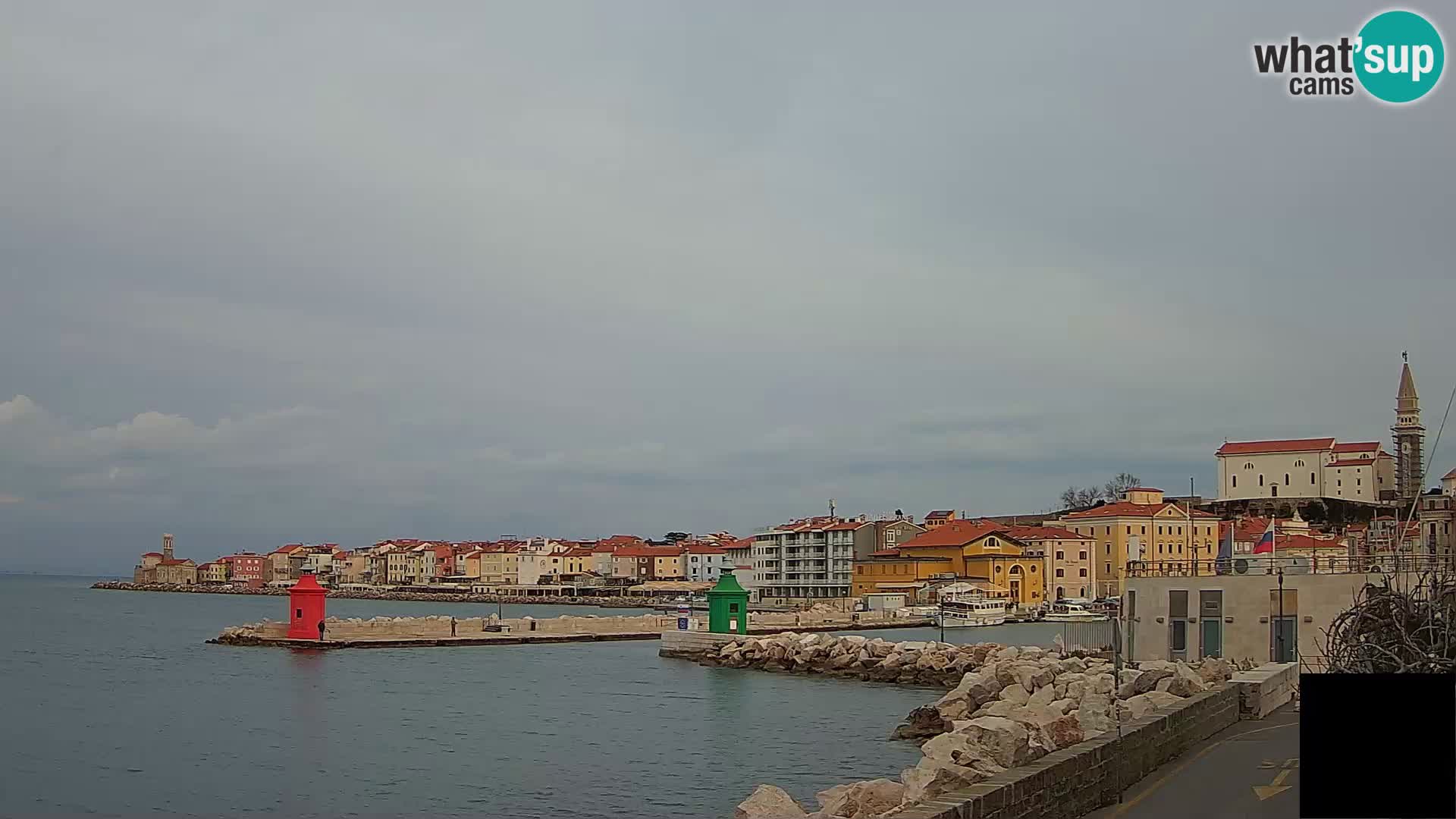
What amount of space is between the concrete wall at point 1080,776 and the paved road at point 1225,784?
0.48 feet

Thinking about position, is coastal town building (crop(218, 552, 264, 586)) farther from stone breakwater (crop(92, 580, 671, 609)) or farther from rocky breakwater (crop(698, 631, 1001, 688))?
rocky breakwater (crop(698, 631, 1001, 688))

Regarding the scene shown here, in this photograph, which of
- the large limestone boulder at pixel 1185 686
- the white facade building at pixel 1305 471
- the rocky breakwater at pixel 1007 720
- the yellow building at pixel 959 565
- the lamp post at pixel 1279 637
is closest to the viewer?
the rocky breakwater at pixel 1007 720

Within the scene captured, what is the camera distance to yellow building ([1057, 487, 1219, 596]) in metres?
87.5

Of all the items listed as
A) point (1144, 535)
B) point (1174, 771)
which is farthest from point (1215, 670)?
point (1144, 535)

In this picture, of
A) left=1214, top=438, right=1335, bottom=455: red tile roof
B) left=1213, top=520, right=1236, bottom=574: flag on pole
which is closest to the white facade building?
left=1214, top=438, right=1335, bottom=455: red tile roof

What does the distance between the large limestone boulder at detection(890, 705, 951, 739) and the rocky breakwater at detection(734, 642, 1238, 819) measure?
0.03 metres

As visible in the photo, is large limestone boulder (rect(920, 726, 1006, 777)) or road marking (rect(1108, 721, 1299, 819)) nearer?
road marking (rect(1108, 721, 1299, 819))

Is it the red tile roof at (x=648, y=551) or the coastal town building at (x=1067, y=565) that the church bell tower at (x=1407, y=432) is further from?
the red tile roof at (x=648, y=551)

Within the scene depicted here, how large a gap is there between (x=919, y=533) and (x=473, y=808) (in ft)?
280

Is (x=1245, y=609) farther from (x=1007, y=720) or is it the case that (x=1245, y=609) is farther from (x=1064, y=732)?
(x=1064, y=732)

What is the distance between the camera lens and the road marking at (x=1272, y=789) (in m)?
10.8

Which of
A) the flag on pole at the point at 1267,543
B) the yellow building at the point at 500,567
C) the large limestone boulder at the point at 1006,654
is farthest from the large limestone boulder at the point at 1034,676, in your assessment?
the yellow building at the point at 500,567

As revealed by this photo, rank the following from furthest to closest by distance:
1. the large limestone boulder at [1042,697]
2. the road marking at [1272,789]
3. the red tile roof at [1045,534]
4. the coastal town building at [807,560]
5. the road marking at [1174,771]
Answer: the coastal town building at [807,560]
the red tile roof at [1045,534]
the large limestone boulder at [1042,697]
the road marking at [1272,789]
the road marking at [1174,771]

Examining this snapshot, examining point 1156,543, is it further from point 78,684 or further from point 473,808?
point 473,808
